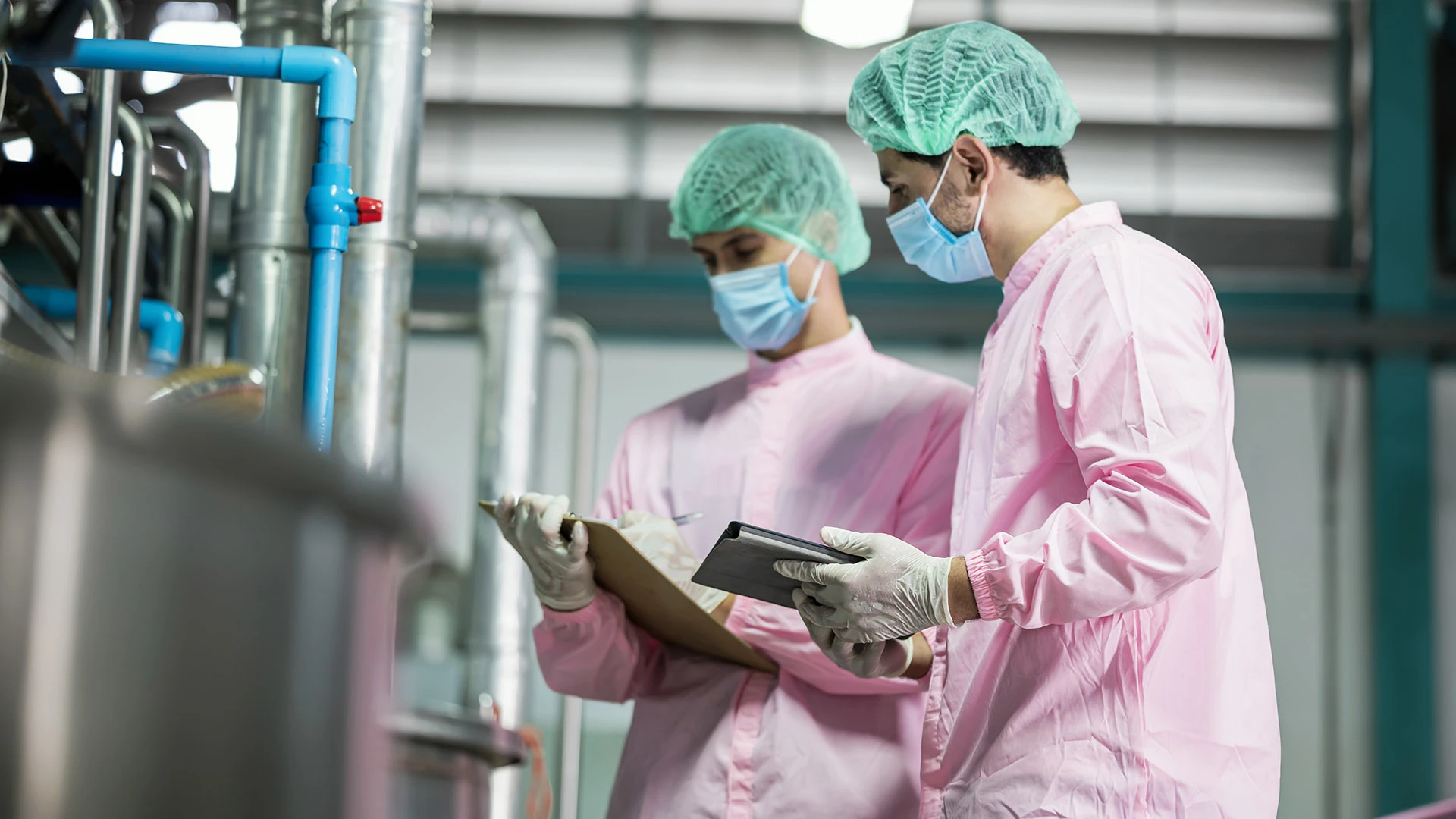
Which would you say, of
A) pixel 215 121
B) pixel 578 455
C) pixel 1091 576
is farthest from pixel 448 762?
pixel 215 121

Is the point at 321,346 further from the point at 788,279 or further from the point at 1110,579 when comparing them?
the point at 1110,579

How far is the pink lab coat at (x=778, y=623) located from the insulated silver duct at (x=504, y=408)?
141 cm

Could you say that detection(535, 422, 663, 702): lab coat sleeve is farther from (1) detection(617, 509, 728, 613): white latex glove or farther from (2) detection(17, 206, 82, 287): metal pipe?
(2) detection(17, 206, 82, 287): metal pipe

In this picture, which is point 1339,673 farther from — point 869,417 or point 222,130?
point 222,130

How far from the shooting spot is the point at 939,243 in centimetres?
167

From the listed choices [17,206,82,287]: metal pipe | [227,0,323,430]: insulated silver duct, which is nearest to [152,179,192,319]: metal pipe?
[17,206,82,287]: metal pipe

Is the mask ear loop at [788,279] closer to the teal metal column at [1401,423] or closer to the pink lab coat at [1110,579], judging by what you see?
the pink lab coat at [1110,579]

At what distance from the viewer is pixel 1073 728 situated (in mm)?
1371

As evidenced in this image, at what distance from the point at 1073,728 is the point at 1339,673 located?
323cm

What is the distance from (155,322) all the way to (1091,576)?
198cm

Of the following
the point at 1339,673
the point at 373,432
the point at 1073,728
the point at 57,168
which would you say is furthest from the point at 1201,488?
the point at 1339,673

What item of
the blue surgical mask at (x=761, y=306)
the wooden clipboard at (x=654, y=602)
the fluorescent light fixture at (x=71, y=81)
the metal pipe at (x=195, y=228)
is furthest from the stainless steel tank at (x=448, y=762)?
the fluorescent light fixture at (x=71, y=81)

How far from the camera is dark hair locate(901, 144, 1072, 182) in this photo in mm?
1656

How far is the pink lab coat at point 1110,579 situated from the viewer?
1.32 metres
